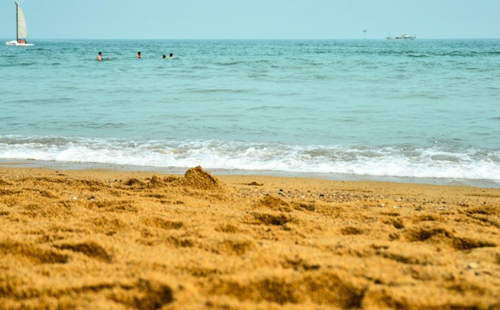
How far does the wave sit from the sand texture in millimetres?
2080

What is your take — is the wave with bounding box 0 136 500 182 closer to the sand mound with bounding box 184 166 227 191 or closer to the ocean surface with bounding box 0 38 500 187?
the ocean surface with bounding box 0 38 500 187

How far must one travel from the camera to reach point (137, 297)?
2068 mm

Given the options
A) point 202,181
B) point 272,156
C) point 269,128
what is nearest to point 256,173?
point 272,156

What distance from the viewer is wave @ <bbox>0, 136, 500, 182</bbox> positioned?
648cm

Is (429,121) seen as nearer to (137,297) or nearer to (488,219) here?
(488,219)

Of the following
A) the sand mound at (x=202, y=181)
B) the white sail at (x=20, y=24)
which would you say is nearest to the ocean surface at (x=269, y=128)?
the sand mound at (x=202, y=181)

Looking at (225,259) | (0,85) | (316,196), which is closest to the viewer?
(225,259)

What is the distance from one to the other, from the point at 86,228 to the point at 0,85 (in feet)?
51.3

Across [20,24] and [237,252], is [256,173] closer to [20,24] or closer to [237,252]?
[237,252]

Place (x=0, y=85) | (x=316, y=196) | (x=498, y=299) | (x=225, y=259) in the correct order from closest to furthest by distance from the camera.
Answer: (x=498, y=299) → (x=225, y=259) → (x=316, y=196) → (x=0, y=85)

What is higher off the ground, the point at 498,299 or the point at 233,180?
the point at 498,299

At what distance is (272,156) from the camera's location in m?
7.23

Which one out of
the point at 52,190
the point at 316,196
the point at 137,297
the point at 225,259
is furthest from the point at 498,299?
the point at 52,190

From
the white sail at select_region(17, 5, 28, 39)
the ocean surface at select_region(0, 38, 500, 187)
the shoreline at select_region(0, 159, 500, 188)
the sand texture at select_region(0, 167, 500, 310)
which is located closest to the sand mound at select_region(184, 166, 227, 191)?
the sand texture at select_region(0, 167, 500, 310)
